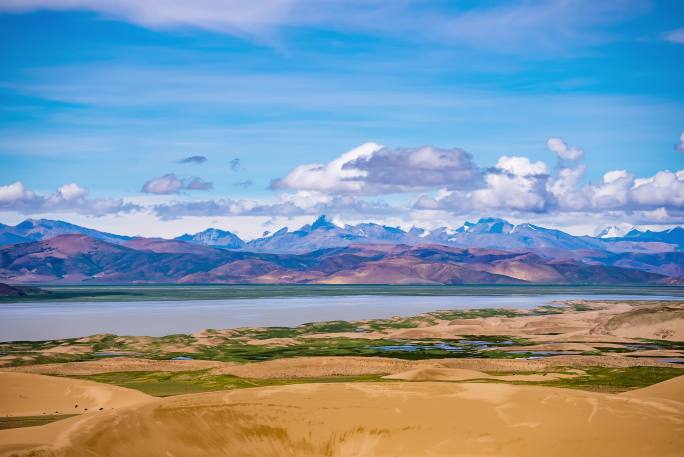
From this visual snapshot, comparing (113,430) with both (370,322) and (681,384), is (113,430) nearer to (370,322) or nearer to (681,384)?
(681,384)

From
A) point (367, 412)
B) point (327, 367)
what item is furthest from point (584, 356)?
point (367, 412)

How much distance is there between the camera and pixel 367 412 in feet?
100

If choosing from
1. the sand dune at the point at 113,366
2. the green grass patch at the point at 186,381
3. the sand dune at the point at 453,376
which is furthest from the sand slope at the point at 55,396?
the sand dune at the point at 453,376

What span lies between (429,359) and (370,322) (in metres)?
52.6

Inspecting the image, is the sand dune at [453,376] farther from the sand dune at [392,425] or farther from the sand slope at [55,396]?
the sand dune at [392,425]

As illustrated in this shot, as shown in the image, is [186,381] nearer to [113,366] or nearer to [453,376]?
[113,366]

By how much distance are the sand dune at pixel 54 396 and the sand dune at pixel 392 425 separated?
1441cm

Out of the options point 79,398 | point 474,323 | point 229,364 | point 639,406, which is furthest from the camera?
point 474,323

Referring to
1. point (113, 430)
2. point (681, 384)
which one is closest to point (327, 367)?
point (681, 384)

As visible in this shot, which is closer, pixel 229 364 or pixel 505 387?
pixel 505 387

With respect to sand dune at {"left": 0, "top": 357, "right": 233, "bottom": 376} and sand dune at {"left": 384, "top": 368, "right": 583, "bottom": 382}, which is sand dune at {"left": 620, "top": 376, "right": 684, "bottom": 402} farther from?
sand dune at {"left": 0, "top": 357, "right": 233, "bottom": 376}

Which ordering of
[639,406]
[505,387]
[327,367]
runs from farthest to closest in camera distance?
[327,367], [505,387], [639,406]

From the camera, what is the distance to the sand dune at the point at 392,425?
90.4ft

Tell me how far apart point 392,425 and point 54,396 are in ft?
78.6
